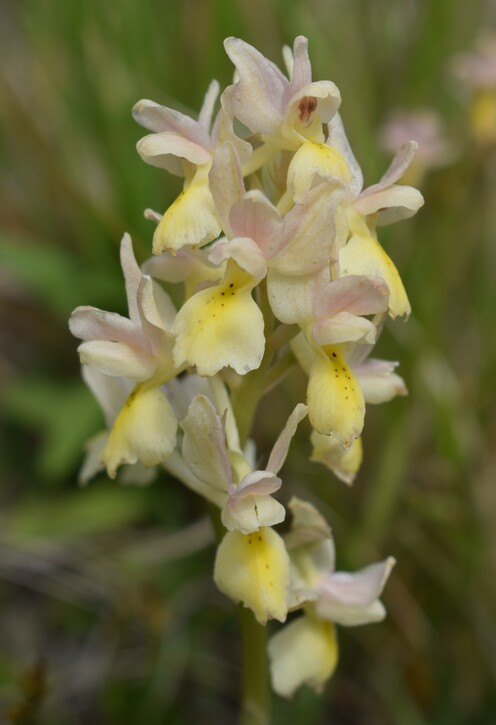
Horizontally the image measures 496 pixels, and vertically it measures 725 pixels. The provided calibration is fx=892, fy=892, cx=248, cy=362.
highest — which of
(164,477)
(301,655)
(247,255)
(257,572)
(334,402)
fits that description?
(247,255)

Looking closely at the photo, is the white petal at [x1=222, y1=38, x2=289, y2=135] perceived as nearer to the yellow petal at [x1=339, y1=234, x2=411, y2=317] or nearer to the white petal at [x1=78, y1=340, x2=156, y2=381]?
the yellow petal at [x1=339, y1=234, x2=411, y2=317]

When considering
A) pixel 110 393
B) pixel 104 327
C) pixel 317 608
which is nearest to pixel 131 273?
pixel 104 327

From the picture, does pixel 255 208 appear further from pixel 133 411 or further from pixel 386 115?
pixel 386 115

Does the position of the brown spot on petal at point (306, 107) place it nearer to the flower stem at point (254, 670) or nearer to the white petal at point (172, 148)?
the white petal at point (172, 148)

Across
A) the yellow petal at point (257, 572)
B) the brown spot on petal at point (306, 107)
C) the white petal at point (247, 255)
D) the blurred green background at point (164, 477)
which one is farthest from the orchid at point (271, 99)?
the blurred green background at point (164, 477)

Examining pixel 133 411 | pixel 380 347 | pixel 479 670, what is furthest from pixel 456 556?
pixel 133 411

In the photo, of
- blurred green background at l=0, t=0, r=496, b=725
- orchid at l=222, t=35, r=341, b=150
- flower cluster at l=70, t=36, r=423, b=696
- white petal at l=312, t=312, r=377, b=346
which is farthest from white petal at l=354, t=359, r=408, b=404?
blurred green background at l=0, t=0, r=496, b=725

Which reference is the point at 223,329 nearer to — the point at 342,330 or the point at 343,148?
the point at 342,330
